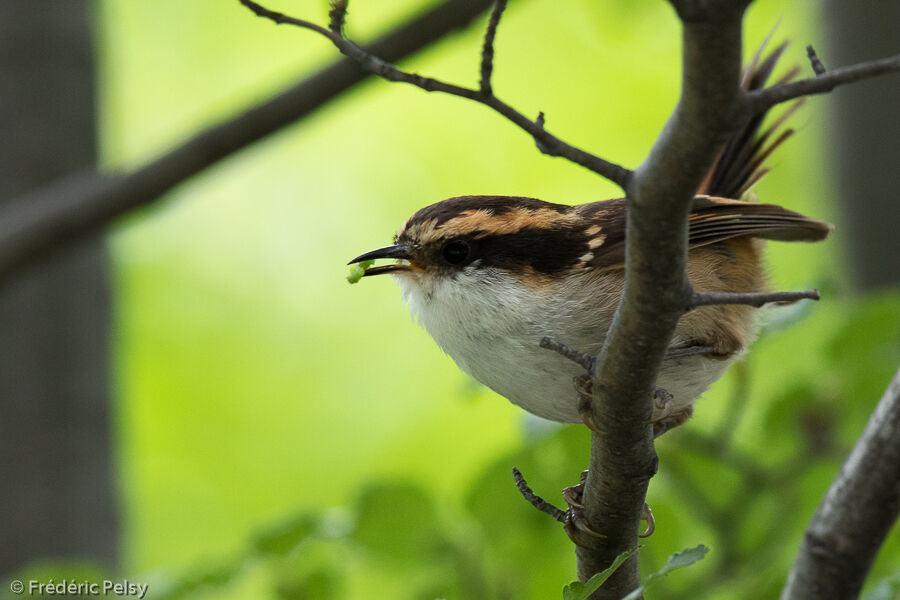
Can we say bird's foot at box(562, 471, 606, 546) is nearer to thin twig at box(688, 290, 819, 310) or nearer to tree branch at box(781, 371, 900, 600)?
tree branch at box(781, 371, 900, 600)

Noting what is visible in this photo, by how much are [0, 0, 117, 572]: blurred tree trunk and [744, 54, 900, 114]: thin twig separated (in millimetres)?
4455

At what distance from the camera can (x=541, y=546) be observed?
3.33 m

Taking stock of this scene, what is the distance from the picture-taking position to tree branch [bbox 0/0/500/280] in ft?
16.3

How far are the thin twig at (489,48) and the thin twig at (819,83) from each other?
481 mm

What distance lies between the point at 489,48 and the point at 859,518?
147 cm

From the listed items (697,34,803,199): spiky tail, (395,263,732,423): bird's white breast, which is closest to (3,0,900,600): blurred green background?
(697,34,803,199): spiky tail

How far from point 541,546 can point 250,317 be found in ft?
27.7

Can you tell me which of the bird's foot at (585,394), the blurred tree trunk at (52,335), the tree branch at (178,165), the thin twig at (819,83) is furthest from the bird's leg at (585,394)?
the blurred tree trunk at (52,335)

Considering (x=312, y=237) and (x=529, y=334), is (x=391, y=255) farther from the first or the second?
(x=312, y=237)

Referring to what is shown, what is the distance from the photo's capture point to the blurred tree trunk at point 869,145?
217 inches

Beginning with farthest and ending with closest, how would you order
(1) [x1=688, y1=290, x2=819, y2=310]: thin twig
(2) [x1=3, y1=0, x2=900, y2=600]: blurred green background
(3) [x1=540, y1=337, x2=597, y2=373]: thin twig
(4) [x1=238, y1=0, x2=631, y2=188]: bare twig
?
1. (2) [x1=3, y1=0, x2=900, y2=600]: blurred green background
2. (3) [x1=540, y1=337, x2=597, y2=373]: thin twig
3. (1) [x1=688, y1=290, x2=819, y2=310]: thin twig
4. (4) [x1=238, y1=0, x2=631, y2=188]: bare twig

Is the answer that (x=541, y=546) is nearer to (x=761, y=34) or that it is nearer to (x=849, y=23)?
(x=849, y=23)

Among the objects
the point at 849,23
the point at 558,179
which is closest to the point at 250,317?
the point at 558,179

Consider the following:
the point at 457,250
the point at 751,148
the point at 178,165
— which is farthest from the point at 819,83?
the point at 178,165
